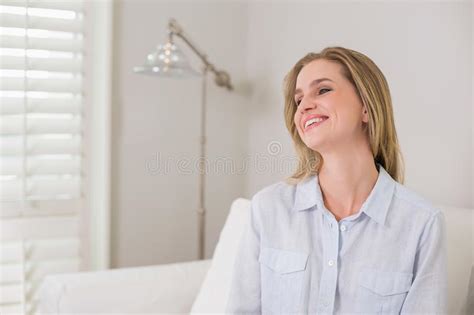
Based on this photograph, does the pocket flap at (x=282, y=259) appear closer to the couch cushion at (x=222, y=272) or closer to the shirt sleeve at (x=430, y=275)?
the shirt sleeve at (x=430, y=275)

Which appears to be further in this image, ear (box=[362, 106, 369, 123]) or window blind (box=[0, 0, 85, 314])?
window blind (box=[0, 0, 85, 314])

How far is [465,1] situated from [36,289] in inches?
63.9

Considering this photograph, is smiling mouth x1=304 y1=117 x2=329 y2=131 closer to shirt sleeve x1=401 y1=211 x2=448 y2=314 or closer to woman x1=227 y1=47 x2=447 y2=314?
woman x1=227 y1=47 x2=447 y2=314

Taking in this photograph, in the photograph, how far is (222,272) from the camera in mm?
1400

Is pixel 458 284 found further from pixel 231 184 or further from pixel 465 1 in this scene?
pixel 231 184

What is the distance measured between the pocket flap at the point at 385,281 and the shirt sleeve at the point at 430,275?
0.01 meters

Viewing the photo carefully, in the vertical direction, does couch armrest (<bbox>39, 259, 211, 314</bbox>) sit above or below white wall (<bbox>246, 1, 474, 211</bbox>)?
below

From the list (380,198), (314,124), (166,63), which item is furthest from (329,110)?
(166,63)

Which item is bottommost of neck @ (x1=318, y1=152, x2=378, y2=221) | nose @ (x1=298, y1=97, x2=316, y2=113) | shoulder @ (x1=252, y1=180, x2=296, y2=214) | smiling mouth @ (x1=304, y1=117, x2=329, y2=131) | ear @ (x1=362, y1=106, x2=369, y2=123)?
shoulder @ (x1=252, y1=180, x2=296, y2=214)

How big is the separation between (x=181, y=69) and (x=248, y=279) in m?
0.94

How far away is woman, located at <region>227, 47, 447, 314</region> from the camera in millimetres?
779

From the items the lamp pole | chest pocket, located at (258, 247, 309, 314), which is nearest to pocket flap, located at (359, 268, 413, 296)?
chest pocket, located at (258, 247, 309, 314)

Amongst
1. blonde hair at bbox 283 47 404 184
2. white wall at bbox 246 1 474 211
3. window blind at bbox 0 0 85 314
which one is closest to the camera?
blonde hair at bbox 283 47 404 184

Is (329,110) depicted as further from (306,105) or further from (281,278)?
(281,278)
